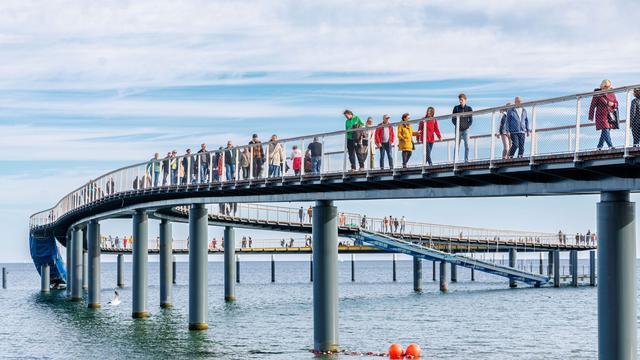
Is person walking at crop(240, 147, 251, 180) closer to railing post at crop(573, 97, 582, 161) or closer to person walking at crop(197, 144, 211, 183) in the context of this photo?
person walking at crop(197, 144, 211, 183)

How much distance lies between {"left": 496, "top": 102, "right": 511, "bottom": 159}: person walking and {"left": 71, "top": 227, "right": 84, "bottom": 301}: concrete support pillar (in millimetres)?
53829

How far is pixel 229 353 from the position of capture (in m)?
41.2

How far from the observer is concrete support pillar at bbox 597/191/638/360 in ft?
83.3

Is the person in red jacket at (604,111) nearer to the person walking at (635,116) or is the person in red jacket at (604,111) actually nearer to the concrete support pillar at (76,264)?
the person walking at (635,116)

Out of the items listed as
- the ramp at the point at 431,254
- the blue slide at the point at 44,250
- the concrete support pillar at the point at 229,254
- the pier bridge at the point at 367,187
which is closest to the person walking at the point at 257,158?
the pier bridge at the point at 367,187

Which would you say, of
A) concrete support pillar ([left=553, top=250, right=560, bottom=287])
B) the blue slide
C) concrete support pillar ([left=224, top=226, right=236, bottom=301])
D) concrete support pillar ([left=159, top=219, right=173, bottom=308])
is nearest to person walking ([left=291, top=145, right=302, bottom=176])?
concrete support pillar ([left=159, top=219, right=173, bottom=308])

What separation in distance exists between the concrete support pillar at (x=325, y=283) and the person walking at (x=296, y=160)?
158 centimetres

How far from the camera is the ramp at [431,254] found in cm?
8619

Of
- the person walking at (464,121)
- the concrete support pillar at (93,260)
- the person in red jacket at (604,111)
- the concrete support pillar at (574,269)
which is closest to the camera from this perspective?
the person in red jacket at (604,111)

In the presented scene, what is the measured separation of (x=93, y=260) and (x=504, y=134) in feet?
146

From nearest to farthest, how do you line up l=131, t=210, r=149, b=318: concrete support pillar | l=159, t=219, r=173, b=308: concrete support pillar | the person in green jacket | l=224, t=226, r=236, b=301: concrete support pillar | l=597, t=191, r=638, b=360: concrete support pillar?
l=597, t=191, r=638, b=360: concrete support pillar
the person in green jacket
l=131, t=210, r=149, b=318: concrete support pillar
l=159, t=219, r=173, b=308: concrete support pillar
l=224, t=226, r=236, b=301: concrete support pillar

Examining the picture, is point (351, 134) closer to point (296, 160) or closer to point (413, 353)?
point (296, 160)

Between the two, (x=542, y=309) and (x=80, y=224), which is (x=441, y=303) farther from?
(x=80, y=224)

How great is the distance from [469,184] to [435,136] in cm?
155
